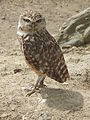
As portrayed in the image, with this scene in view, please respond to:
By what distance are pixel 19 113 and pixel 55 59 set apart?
920 mm

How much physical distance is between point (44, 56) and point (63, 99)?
698 millimetres

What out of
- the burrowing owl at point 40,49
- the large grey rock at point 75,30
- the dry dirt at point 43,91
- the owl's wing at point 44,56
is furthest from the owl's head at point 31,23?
the large grey rock at point 75,30

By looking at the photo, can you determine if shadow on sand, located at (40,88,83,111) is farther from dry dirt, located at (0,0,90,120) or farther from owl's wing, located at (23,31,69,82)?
owl's wing, located at (23,31,69,82)

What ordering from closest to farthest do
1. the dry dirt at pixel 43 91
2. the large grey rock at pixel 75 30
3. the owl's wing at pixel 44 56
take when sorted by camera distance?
the dry dirt at pixel 43 91 < the owl's wing at pixel 44 56 < the large grey rock at pixel 75 30

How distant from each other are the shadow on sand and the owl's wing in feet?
0.97

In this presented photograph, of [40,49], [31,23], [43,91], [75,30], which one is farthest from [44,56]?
[75,30]

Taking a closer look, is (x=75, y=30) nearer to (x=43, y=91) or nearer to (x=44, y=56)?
(x=43, y=91)

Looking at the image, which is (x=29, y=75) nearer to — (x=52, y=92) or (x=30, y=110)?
(x=52, y=92)

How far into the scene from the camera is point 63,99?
5250mm

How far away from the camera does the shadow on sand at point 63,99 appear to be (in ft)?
16.7

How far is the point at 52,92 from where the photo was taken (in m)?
5.45

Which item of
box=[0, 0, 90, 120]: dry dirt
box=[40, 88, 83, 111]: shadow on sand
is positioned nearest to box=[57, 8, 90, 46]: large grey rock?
box=[0, 0, 90, 120]: dry dirt

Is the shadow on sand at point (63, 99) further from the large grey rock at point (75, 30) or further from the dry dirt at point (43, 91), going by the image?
the large grey rock at point (75, 30)

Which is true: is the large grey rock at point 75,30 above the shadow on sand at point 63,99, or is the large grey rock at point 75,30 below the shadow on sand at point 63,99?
above
